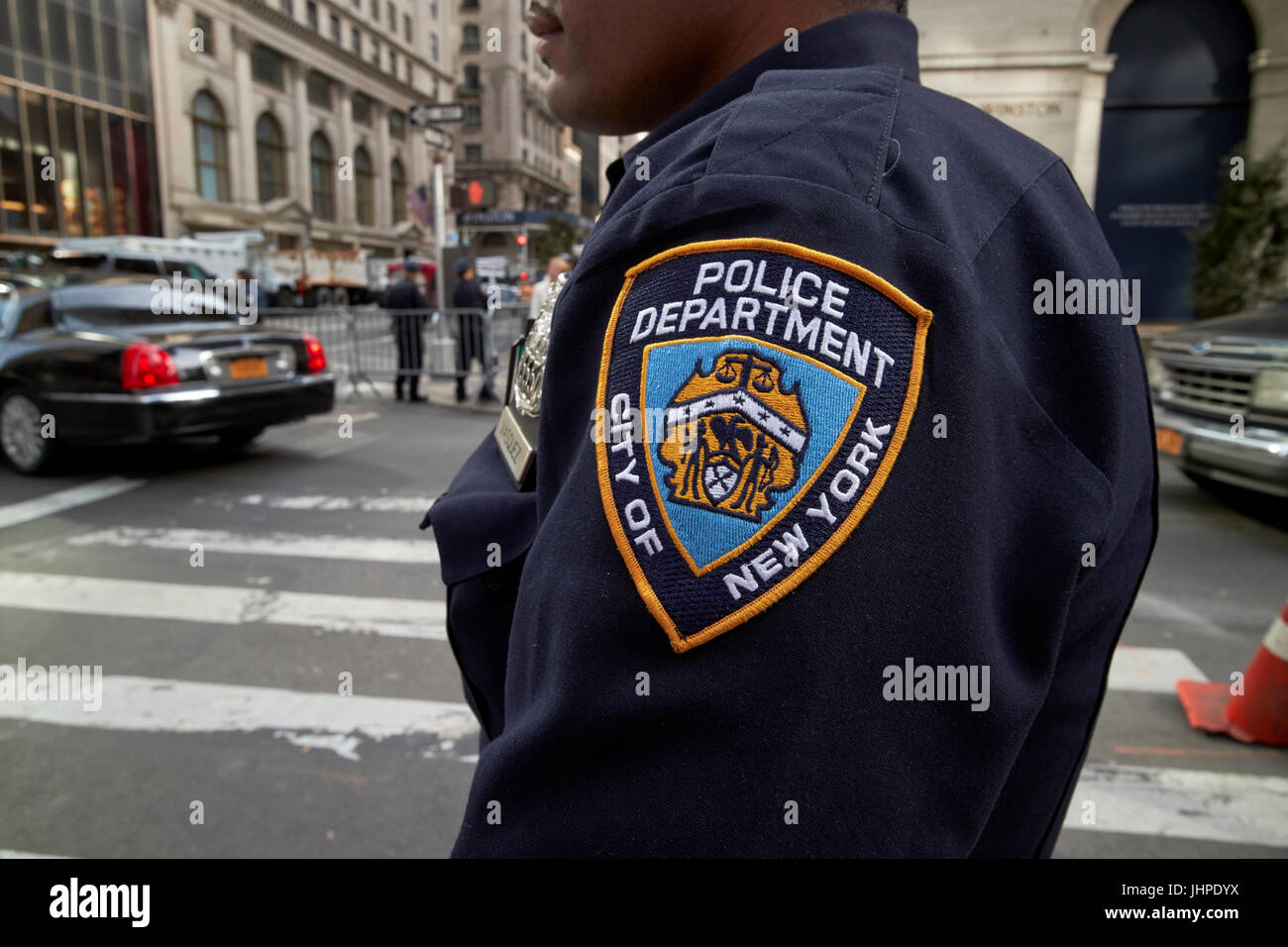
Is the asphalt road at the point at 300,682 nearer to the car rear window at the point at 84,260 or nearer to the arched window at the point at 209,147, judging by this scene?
the car rear window at the point at 84,260

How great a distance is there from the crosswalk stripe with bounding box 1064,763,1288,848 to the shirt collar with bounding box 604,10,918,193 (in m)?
2.78

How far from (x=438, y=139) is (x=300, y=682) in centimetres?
1117

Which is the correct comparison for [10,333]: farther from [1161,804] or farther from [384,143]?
[384,143]

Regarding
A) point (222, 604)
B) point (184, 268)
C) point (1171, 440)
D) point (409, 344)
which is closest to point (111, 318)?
point (222, 604)

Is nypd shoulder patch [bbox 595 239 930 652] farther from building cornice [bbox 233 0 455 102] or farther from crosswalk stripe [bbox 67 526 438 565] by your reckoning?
building cornice [bbox 233 0 455 102]

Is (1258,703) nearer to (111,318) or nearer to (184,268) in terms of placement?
(111,318)

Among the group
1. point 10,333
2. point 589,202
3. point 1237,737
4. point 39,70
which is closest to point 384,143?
point 39,70

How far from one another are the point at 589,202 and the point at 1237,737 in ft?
292

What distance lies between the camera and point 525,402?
1.19 metres

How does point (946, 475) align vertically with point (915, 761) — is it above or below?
above

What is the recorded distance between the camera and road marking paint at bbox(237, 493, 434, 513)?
6.88 metres

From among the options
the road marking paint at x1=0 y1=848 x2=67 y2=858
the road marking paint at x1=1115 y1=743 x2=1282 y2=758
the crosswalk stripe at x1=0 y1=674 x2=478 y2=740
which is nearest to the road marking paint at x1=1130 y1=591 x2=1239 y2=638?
the road marking paint at x1=1115 y1=743 x2=1282 y2=758

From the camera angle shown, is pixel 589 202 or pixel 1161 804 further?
pixel 589 202

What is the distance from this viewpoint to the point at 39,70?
31.7 metres
